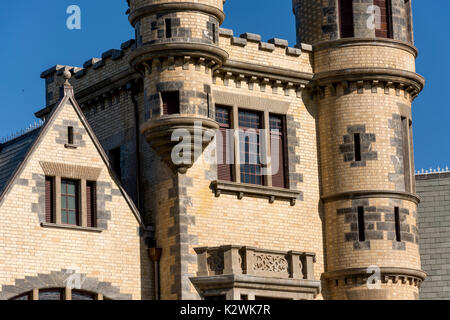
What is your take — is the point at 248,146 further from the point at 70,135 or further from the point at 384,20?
the point at 384,20

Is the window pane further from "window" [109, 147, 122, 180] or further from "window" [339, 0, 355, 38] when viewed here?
"window" [339, 0, 355, 38]

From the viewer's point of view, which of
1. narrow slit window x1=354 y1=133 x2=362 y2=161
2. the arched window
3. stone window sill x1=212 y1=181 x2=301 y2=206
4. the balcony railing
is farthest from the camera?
narrow slit window x1=354 y1=133 x2=362 y2=161

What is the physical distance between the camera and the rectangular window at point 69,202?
4931 cm

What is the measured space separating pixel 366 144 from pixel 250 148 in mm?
4517

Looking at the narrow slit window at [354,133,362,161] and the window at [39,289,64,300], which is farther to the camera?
the narrow slit window at [354,133,362,161]

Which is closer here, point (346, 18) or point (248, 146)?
point (248, 146)

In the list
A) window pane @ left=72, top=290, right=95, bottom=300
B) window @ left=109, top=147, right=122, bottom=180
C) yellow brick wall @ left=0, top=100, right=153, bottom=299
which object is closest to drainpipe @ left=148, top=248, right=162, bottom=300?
yellow brick wall @ left=0, top=100, right=153, bottom=299

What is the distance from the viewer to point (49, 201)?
48969mm

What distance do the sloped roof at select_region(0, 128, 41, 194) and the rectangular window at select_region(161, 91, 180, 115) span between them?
463 cm

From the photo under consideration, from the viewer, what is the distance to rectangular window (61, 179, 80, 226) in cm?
4931

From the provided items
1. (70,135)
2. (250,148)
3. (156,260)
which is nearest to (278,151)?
(250,148)

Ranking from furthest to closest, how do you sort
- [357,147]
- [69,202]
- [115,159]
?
1. [115,159]
2. [357,147]
3. [69,202]
